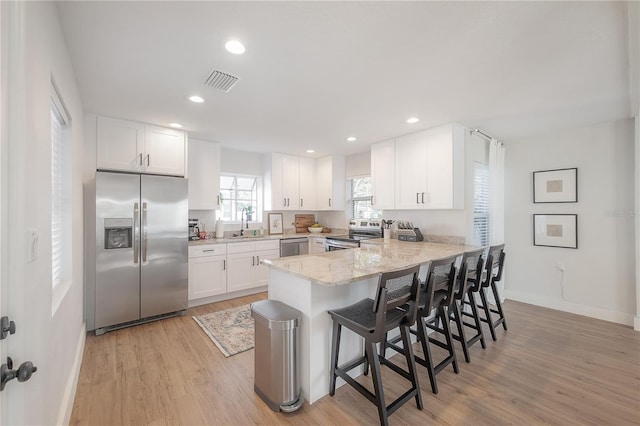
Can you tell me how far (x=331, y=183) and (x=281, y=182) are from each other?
97 centimetres

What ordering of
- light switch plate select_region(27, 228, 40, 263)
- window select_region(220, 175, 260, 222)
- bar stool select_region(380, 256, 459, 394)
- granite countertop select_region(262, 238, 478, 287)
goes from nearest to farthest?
light switch plate select_region(27, 228, 40, 263) < granite countertop select_region(262, 238, 478, 287) < bar stool select_region(380, 256, 459, 394) < window select_region(220, 175, 260, 222)

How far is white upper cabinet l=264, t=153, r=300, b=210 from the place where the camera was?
5035 mm

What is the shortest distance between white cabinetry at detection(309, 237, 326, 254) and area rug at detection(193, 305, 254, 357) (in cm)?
172

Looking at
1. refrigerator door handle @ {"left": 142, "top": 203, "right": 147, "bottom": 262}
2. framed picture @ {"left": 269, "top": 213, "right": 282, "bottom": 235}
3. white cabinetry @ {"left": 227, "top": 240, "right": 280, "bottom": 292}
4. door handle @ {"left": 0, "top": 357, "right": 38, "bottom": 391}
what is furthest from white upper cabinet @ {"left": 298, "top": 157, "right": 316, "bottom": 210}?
door handle @ {"left": 0, "top": 357, "right": 38, "bottom": 391}

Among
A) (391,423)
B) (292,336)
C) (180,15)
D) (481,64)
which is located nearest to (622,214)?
(481,64)

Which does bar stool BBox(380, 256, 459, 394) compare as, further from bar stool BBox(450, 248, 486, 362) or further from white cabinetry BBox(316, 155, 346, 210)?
white cabinetry BBox(316, 155, 346, 210)

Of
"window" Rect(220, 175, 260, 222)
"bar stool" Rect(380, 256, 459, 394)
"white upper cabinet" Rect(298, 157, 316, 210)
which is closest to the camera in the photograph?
"bar stool" Rect(380, 256, 459, 394)

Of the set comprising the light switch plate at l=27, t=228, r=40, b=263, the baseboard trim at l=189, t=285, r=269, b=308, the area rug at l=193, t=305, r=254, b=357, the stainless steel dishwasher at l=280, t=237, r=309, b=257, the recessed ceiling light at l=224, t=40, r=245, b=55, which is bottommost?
the area rug at l=193, t=305, r=254, b=357

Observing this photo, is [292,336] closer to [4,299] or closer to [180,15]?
[4,299]

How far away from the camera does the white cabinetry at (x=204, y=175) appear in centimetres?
414

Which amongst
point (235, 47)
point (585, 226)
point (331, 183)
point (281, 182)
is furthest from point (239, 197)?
point (585, 226)

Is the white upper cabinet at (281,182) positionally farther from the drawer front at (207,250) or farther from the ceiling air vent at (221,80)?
the ceiling air vent at (221,80)

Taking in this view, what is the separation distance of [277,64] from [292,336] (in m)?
2.01

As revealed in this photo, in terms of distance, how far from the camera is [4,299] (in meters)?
0.87
